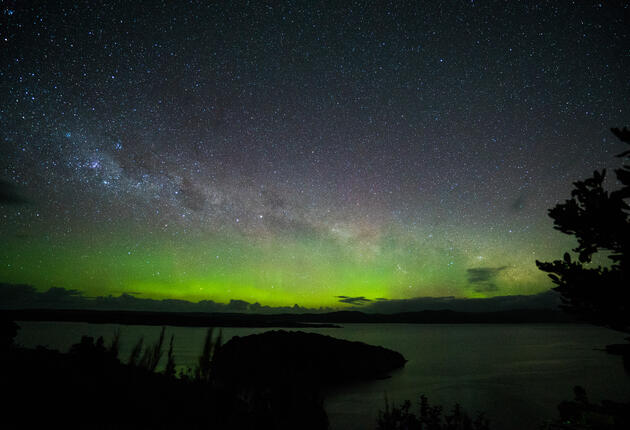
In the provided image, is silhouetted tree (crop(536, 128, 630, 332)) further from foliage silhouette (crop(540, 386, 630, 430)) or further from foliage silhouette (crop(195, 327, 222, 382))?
foliage silhouette (crop(195, 327, 222, 382))

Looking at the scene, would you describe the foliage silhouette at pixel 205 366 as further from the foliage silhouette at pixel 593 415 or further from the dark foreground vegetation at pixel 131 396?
the foliage silhouette at pixel 593 415

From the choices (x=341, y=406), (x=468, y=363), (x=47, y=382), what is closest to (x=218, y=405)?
(x=47, y=382)

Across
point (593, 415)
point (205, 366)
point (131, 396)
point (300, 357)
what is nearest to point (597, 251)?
point (593, 415)

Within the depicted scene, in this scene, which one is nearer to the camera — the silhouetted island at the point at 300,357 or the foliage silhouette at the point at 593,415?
the foliage silhouette at the point at 593,415

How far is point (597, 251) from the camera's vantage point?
161 inches

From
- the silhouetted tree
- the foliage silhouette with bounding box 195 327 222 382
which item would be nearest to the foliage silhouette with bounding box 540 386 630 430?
the silhouetted tree

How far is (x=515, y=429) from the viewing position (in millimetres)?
22797

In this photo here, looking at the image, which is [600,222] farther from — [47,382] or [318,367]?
[318,367]

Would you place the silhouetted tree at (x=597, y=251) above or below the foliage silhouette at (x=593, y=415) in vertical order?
above

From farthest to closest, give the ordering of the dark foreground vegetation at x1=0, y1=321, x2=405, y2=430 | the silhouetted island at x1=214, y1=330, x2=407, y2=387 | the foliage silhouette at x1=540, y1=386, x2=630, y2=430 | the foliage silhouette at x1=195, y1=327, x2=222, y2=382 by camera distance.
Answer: the silhouetted island at x1=214, y1=330, x2=407, y2=387, the foliage silhouette at x1=195, y1=327, x2=222, y2=382, the dark foreground vegetation at x1=0, y1=321, x2=405, y2=430, the foliage silhouette at x1=540, y1=386, x2=630, y2=430

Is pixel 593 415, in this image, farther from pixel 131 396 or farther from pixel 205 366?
pixel 205 366

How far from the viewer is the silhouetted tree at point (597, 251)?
3.55m

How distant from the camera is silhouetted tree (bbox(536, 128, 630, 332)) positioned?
140 inches

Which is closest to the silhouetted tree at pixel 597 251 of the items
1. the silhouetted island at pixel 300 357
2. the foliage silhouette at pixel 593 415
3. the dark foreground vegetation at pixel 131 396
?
the foliage silhouette at pixel 593 415
